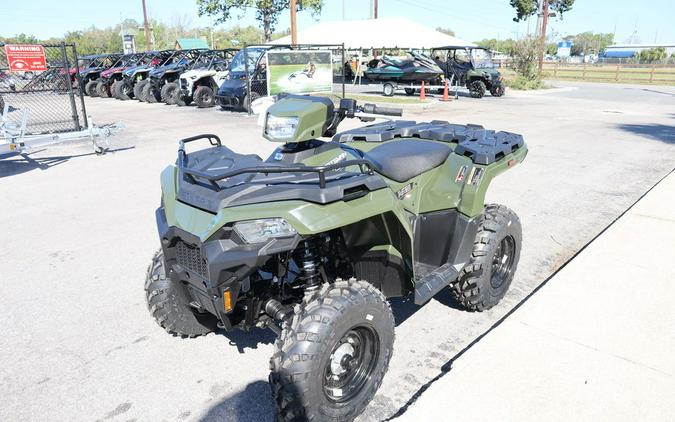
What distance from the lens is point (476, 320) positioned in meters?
3.68

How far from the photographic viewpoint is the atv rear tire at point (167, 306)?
2973 millimetres

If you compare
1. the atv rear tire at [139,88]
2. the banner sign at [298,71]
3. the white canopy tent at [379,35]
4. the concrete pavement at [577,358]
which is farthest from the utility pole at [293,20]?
the concrete pavement at [577,358]

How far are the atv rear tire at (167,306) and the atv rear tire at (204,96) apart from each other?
1474 cm

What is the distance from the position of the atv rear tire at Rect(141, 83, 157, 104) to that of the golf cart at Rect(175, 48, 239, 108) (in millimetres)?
1725

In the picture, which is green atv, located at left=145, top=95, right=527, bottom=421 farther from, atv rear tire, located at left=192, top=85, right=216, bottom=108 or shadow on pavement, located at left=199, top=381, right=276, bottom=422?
atv rear tire, located at left=192, top=85, right=216, bottom=108

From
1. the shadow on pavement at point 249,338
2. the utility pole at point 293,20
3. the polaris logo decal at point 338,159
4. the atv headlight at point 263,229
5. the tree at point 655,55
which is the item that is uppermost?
the utility pole at point 293,20

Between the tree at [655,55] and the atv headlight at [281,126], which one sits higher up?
the tree at [655,55]

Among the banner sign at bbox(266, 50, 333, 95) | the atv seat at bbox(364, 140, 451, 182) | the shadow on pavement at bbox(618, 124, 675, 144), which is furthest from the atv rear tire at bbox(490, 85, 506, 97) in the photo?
the atv seat at bbox(364, 140, 451, 182)

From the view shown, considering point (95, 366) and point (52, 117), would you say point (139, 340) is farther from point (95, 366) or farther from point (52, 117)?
point (52, 117)

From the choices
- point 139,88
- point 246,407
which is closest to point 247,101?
point 139,88

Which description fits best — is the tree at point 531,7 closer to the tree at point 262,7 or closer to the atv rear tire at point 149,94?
the tree at point 262,7

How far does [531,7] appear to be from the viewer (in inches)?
2066

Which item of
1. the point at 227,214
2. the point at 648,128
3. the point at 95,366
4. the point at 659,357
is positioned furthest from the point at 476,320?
the point at 648,128

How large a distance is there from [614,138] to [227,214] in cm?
1188
